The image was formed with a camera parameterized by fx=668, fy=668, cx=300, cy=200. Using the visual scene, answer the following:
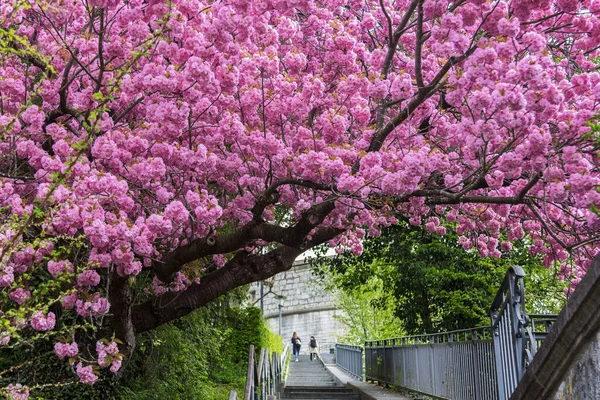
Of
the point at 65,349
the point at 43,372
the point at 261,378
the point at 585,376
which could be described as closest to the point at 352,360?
the point at 261,378

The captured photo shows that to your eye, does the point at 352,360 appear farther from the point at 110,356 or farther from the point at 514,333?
the point at 514,333

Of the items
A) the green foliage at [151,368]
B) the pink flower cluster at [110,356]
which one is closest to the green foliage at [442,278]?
the green foliage at [151,368]

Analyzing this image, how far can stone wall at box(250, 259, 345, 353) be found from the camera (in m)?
39.5

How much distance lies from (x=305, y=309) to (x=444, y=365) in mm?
30868

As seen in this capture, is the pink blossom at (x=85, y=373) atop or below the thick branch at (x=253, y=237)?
below

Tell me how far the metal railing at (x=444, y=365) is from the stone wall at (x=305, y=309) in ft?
77.8

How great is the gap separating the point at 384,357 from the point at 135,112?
32.2 feet

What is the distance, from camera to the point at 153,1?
621 centimetres

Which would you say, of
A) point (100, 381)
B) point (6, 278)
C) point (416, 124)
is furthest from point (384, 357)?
point (6, 278)

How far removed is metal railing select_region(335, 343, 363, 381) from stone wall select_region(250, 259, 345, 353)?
1339cm

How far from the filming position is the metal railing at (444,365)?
26.2ft

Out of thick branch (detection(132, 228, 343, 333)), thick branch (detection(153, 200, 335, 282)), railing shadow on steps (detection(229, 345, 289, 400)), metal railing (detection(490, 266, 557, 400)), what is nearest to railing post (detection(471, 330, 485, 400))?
metal railing (detection(490, 266, 557, 400))

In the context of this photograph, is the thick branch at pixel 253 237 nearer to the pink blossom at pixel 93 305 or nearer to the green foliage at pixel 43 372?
the pink blossom at pixel 93 305

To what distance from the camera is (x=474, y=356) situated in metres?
8.23
